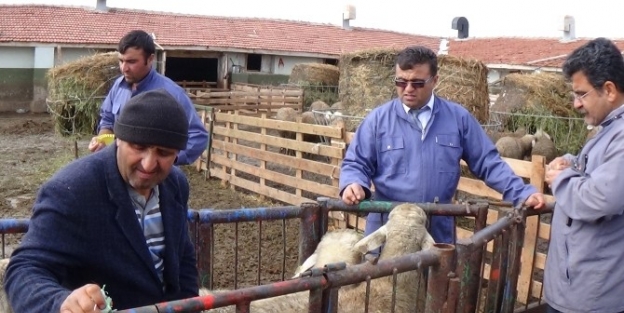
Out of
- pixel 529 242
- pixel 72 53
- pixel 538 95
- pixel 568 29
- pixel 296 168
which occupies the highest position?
pixel 568 29

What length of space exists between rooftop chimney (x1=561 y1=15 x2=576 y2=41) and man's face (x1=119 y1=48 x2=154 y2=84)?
31.1 meters

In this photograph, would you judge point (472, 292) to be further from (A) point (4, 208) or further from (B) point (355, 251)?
(A) point (4, 208)

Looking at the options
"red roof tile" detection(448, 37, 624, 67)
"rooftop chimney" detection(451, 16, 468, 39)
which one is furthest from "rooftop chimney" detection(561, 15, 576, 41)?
"rooftop chimney" detection(451, 16, 468, 39)

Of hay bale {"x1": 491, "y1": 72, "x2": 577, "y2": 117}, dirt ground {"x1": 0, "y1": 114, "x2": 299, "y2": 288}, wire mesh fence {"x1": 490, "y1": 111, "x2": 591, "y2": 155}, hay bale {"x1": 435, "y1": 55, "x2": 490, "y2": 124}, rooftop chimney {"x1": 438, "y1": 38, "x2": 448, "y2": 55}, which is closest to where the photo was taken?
dirt ground {"x1": 0, "y1": 114, "x2": 299, "y2": 288}

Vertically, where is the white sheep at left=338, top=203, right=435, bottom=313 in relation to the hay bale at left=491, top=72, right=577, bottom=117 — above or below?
below

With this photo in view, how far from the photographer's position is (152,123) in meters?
2.07

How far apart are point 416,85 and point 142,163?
2.37 metres

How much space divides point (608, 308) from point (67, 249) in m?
2.29

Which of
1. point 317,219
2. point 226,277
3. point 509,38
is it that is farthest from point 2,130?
point 509,38

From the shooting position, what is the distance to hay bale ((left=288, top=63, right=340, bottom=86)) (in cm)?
2627

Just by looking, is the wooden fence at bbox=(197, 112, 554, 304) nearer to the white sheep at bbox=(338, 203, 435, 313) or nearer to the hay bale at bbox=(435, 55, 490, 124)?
the white sheep at bbox=(338, 203, 435, 313)

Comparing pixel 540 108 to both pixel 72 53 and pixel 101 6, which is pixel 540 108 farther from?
pixel 101 6

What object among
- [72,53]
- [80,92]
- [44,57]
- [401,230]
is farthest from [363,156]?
[72,53]

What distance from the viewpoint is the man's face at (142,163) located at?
2.10 meters
